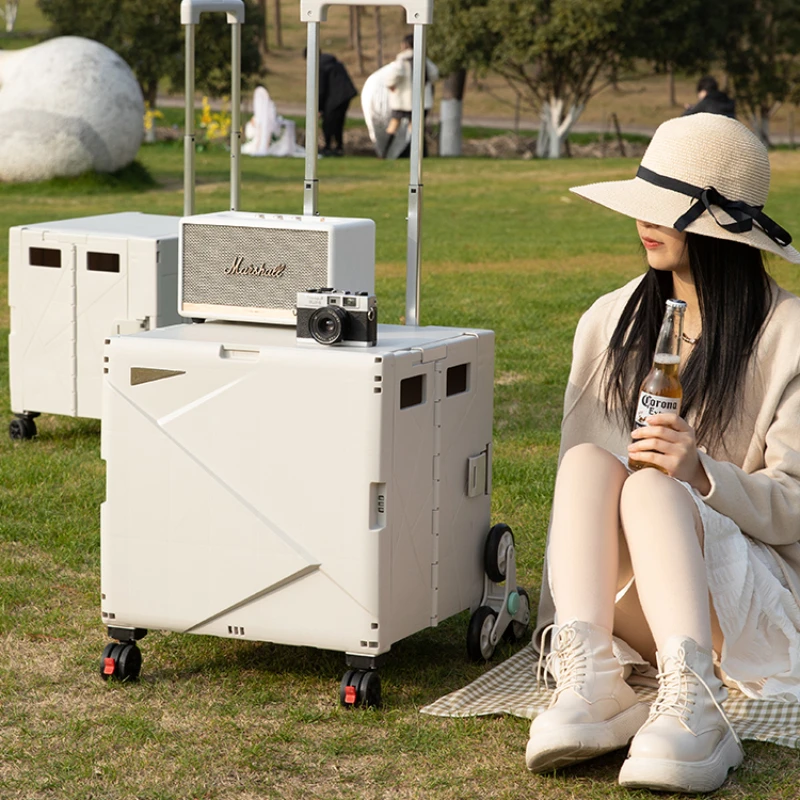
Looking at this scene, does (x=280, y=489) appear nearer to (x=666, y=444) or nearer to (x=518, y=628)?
(x=666, y=444)

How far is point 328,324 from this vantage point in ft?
11.5

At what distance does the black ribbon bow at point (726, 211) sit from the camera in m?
3.47

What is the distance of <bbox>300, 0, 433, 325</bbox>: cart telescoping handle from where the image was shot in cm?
381

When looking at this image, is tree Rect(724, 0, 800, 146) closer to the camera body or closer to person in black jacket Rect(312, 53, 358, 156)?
person in black jacket Rect(312, 53, 358, 156)

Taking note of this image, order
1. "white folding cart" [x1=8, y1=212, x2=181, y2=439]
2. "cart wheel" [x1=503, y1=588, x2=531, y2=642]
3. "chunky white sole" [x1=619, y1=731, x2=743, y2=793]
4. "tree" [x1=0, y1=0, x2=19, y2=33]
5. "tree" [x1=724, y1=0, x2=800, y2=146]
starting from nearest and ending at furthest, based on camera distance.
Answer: "chunky white sole" [x1=619, y1=731, x2=743, y2=793]
"cart wheel" [x1=503, y1=588, x2=531, y2=642]
"white folding cart" [x1=8, y1=212, x2=181, y2=439]
"tree" [x1=724, y1=0, x2=800, y2=146]
"tree" [x1=0, y1=0, x2=19, y2=33]

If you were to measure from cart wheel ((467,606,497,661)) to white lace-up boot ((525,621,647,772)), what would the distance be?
65cm

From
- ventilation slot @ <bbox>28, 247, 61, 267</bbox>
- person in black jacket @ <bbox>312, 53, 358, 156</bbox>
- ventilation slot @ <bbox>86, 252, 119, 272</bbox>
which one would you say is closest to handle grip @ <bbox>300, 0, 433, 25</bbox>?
ventilation slot @ <bbox>86, 252, 119, 272</bbox>

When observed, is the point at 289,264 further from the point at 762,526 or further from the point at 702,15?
the point at 702,15

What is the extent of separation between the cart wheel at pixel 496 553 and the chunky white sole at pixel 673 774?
99 cm

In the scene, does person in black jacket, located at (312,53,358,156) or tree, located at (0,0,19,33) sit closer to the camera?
person in black jacket, located at (312,53,358,156)

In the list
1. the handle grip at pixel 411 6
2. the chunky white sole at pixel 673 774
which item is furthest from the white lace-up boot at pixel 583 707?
the handle grip at pixel 411 6

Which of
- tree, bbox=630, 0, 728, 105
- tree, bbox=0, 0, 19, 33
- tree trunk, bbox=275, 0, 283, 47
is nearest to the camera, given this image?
tree, bbox=630, 0, 728, 105

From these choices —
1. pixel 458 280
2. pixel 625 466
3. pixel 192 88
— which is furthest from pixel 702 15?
pixel 625 466

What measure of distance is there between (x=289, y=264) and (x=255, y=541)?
2.40ft
